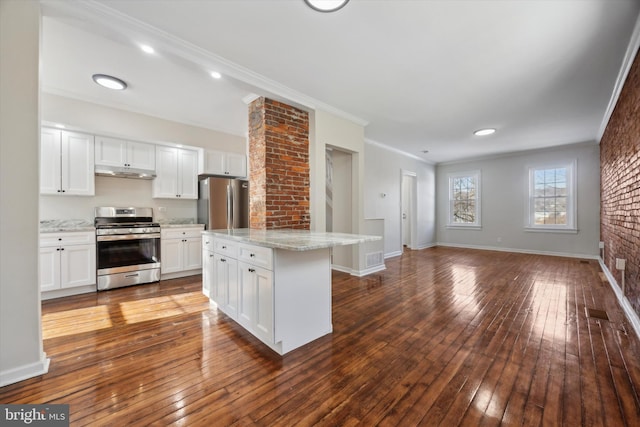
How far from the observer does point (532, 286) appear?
12.5ft

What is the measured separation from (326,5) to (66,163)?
4.02 meters

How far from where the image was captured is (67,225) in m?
3.68

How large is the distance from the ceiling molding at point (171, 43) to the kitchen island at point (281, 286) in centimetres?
183

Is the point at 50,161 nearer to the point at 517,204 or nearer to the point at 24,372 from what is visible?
the point at 24,372

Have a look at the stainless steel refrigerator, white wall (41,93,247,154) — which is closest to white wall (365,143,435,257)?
the stainless steel refrigerator

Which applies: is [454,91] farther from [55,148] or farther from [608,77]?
[55,148]

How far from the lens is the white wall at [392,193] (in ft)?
19.4

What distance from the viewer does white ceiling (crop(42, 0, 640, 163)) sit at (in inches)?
79.7

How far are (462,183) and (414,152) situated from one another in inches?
86.3

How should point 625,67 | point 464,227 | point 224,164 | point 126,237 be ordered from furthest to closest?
point 464,227, point 224,164, point 126,237, point 625,67

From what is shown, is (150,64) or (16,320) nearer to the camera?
(16,320)

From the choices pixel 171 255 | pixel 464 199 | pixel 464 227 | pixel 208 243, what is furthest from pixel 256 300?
pixel 464 199

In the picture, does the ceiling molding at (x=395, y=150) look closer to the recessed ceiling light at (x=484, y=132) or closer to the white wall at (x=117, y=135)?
the recessed ceiling light at (x=484, y=132)

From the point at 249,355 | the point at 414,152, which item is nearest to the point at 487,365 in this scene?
the point at 249,355
